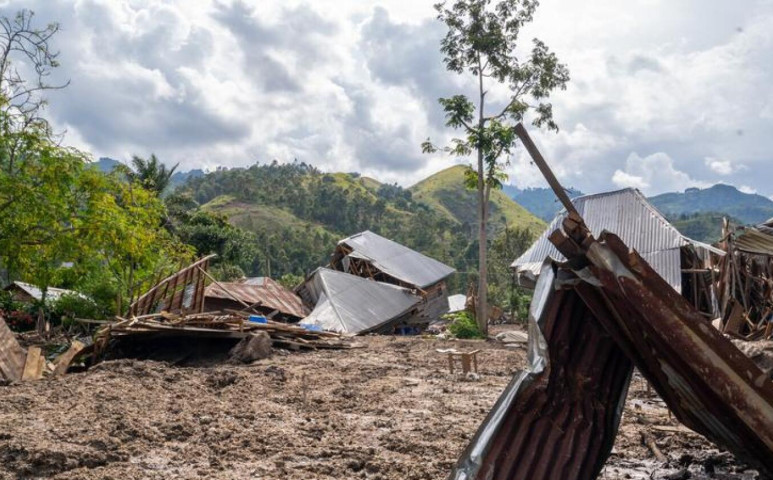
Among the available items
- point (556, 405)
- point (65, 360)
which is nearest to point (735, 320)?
point (556, 405)

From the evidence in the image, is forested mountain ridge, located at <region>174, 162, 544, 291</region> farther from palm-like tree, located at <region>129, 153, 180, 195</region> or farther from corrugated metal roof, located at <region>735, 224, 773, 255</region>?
corrugated metal roof, located at <region>735, 224, 773, 255</region>

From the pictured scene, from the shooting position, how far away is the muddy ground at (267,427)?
502 centimetres

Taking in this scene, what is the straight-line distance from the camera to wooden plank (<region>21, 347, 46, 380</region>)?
32.1ft

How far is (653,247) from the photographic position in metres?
15.7

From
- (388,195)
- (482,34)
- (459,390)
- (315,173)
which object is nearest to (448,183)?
(388,195)

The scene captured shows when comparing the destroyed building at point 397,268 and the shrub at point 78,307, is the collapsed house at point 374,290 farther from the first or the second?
the shrub at point 78,307

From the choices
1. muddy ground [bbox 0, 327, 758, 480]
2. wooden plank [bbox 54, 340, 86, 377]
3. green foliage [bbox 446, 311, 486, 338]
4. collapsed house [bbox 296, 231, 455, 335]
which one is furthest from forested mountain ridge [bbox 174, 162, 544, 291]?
muddy ground [bbox 0, 327, 758, 480]

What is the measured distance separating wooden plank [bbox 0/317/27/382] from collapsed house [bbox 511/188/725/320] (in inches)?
370

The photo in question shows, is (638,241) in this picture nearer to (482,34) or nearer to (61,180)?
(482,34)

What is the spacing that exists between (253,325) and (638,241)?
10.1 metres

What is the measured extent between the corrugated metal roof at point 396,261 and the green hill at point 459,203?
100m

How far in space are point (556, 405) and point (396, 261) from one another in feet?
84.3

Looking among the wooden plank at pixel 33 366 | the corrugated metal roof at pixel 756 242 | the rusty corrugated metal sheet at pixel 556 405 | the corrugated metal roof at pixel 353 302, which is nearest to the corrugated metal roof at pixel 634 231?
the corrugated metal roof at pixel 353 302

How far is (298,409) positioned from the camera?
24.8 feet
